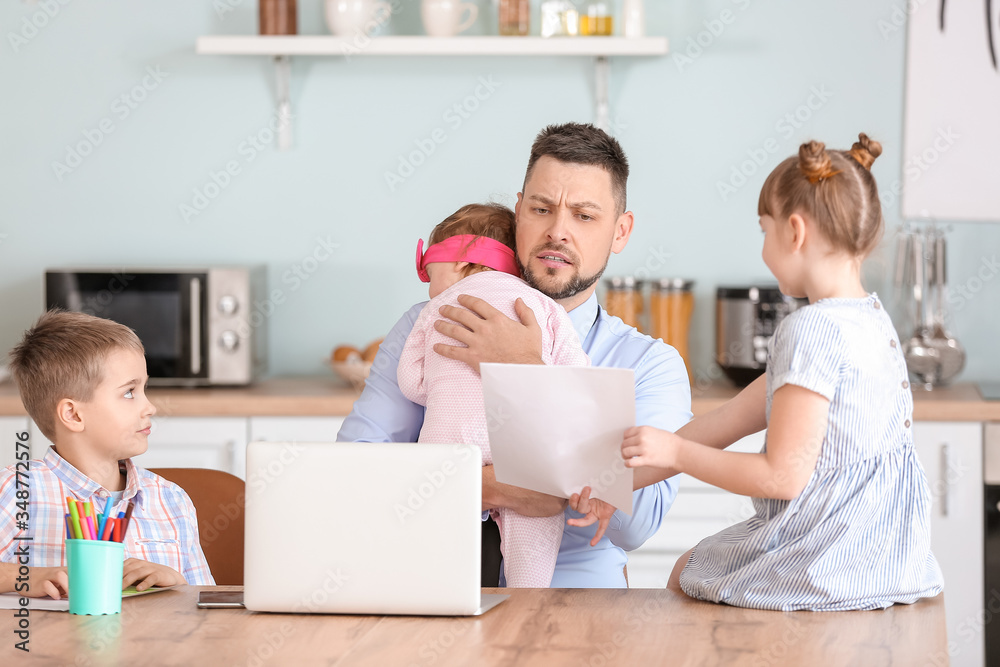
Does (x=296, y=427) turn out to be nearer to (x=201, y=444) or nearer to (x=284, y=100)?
(x=201, y=444)

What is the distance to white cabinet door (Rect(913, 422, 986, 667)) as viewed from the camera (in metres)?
2.47

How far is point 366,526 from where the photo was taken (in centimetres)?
104

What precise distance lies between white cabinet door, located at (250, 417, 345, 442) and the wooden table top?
1443 mm

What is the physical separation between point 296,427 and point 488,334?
1.24 metres

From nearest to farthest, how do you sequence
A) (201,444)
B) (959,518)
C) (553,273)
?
1. (553,273)
2. (959,518)
3. (201,444)

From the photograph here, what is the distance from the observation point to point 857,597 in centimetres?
108

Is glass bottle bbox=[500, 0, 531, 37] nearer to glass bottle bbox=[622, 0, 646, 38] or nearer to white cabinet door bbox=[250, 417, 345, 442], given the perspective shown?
glass bottle bbox=[622, 0, 646, 38]

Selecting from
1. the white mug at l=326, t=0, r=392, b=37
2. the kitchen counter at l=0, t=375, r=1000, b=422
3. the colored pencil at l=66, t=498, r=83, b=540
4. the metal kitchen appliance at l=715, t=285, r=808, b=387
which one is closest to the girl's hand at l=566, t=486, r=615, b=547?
the colored pencil at l=66, t=498, r=83, b=540

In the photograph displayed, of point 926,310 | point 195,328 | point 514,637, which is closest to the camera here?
point 514,637

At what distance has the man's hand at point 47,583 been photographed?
1.16 m

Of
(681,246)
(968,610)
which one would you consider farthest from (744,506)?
(681,246)

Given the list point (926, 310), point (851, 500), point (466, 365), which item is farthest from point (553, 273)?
point (926, 310)

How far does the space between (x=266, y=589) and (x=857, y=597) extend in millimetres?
638

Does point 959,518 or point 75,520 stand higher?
point 75,520
